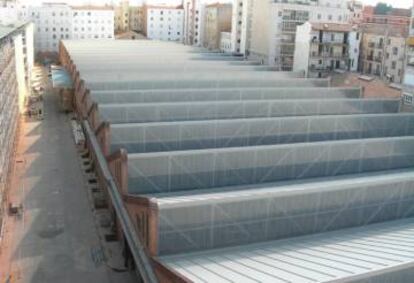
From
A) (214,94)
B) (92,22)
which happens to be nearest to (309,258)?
(214,94)

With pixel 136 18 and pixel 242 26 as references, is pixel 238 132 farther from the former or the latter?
pixel 136 18

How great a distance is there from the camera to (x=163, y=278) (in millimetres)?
13344

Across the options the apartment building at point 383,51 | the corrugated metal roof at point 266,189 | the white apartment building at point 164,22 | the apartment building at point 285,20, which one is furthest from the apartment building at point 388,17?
the corrugated metal roof at point 266,189

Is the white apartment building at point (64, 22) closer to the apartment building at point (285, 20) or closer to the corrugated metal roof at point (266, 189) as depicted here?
the apartment building at point (285, 20)

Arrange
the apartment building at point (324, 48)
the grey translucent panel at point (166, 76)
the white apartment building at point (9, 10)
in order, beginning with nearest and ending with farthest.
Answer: the grey translucent panel at point (166, 76) < the apartment building at point (324, 48) < the white apartment building at point (9, 10)

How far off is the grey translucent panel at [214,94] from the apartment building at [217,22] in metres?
54.4

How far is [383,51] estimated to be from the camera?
5306 cm

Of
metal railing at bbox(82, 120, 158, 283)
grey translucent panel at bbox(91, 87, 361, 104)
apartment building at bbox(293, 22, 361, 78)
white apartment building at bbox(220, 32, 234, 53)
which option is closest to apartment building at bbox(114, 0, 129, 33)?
white apartment building at bbox(220, 32, 234, 53)

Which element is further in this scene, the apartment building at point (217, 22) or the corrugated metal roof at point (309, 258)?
the apartment building at point (217, 22)

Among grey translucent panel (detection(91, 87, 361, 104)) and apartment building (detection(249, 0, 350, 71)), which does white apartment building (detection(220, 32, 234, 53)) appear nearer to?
apartment building (detection(249, 0, 350, 71))

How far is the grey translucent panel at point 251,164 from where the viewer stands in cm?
1808

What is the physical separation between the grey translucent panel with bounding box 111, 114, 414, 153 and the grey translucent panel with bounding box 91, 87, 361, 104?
653 centimetres

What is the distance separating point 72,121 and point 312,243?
2831 cm

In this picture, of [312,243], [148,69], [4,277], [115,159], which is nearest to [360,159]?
[312,243]
